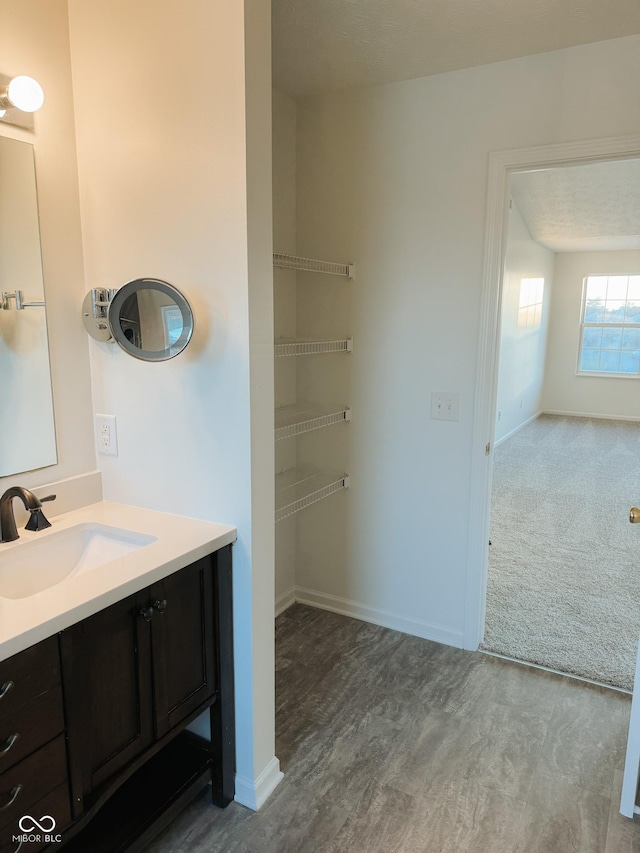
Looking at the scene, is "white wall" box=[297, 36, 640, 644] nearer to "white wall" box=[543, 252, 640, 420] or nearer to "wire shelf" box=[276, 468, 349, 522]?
"wire shelf" box=[276, 468, 349, 522]

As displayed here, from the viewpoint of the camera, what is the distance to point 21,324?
1643mm

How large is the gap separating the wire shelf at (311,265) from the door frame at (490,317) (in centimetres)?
64

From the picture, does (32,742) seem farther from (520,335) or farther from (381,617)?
(520,335)

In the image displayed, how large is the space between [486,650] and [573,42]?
2519 millimetres

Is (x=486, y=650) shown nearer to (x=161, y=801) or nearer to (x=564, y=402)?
(x=161, y=801)

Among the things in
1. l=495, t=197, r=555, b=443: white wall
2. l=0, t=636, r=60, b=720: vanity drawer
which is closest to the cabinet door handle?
l=0, t=636, r=60, b=720: vanity drawer

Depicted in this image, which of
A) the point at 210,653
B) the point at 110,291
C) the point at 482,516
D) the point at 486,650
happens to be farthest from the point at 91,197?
the point at 486,650

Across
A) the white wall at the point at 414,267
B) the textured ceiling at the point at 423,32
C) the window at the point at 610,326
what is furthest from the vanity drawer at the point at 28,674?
the window at the point at 610,326

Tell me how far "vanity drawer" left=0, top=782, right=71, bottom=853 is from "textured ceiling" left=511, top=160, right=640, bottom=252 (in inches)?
163

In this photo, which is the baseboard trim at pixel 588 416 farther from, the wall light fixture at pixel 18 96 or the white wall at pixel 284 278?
the wall light fixture at pixel 18 96

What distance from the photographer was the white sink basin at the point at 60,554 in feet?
4.86

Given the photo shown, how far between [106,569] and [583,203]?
5637 mm

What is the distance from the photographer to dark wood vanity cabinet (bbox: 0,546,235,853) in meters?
1.19

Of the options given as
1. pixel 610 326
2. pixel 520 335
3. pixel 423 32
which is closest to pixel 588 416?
pixel 610 326
